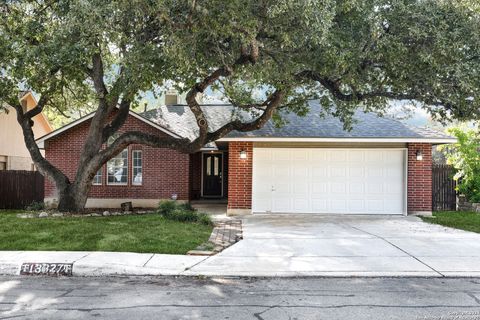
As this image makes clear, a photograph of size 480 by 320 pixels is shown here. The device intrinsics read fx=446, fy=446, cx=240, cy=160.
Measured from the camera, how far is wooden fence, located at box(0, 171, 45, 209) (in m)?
18.0

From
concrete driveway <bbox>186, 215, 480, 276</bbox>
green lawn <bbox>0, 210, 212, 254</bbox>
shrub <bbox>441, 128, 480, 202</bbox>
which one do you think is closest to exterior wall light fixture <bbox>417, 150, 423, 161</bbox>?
shrub <bbox>441, 128, 480, 202</bbox>

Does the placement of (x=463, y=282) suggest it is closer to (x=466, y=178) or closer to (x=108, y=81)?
(x=466, y=178)

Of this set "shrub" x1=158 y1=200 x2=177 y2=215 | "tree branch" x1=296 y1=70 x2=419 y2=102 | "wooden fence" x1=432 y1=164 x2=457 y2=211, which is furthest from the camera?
"wooden fence" x1=432 y1=164 x2=457 y2=211

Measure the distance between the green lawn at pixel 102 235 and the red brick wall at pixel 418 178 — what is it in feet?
25.0

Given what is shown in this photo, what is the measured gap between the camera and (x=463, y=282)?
7000 millimetres

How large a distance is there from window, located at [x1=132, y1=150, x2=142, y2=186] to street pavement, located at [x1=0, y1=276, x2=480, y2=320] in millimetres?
10783

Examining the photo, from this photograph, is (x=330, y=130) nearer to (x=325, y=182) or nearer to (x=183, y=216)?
(x=325, y=182)

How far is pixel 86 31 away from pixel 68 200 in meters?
6.54

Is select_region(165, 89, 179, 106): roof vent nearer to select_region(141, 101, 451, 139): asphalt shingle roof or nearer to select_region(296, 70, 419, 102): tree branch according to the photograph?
select_region(141, 101, 451, 139): asphalt shingle roof

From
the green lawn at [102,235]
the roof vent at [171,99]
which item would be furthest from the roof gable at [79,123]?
the green lawn at [102,235]

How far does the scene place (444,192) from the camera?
1784 cm

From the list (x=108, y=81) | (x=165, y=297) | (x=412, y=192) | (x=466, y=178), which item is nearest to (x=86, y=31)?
(x=165, y=297)

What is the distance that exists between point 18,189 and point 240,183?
966cm

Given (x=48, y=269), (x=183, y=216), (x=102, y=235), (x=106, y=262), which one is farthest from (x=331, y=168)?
(x=48, y=269)
